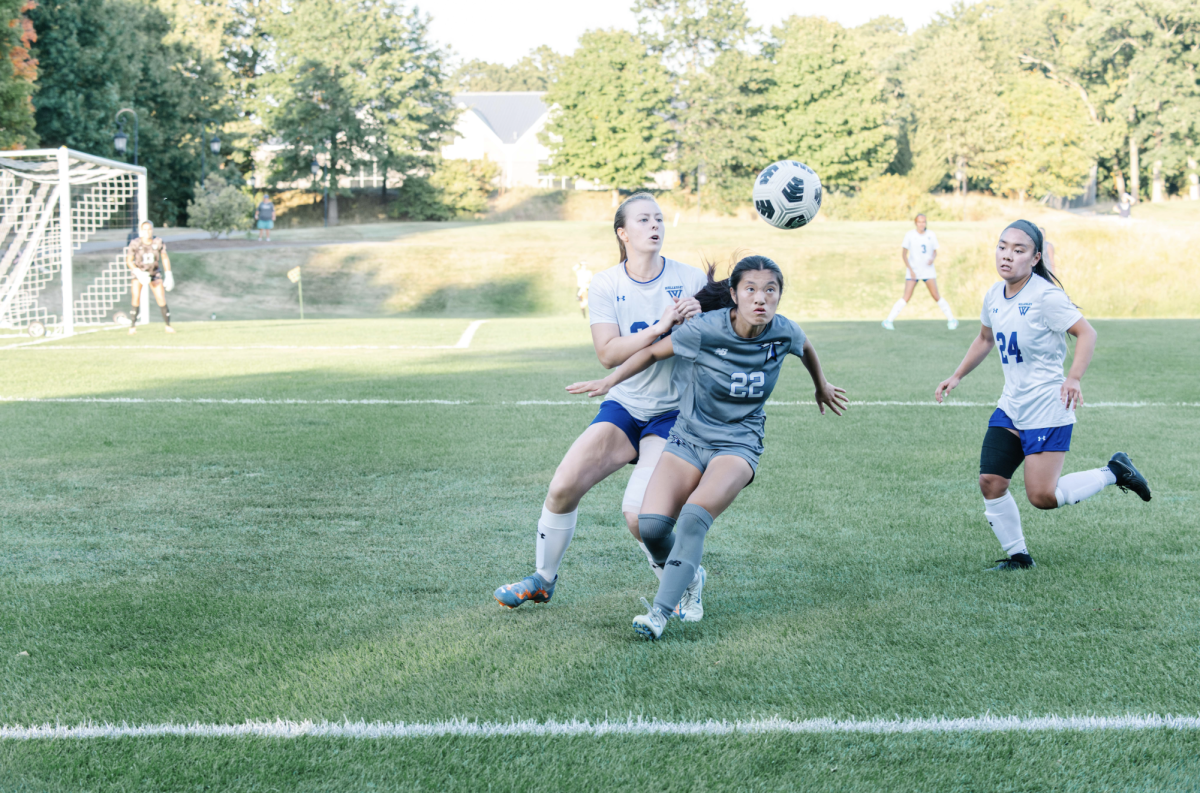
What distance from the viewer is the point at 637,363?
5023 mm

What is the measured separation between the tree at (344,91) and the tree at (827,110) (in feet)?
73.4

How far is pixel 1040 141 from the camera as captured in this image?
6888cm

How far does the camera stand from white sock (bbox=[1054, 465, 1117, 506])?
6.23 meters

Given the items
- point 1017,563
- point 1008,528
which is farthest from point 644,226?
point 1017,563

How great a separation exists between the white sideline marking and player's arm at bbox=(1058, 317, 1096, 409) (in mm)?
2244

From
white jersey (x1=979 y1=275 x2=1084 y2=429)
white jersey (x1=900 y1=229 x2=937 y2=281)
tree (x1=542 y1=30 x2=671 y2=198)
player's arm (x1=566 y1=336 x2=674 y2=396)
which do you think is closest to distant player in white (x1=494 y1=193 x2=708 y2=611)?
player's arm (x1=566 y1=336 x2=674 y2=396)

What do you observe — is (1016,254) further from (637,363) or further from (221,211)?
(221,211)

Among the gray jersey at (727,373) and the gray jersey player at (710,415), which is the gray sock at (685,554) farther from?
A: the gray jersey at (727,373)

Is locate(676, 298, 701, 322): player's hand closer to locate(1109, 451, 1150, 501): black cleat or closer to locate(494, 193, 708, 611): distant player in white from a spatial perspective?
locate(494, 193, 708, 611): distant player in white

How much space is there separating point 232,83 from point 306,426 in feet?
211

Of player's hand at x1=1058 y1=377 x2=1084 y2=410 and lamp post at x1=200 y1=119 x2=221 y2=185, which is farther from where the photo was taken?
lamp post at x1=200 y1=119 x2=221 y2=185

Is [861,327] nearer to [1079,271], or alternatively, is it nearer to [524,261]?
[1079,271]

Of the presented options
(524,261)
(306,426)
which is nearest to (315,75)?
(524,261)

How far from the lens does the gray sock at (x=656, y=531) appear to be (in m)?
4.89
